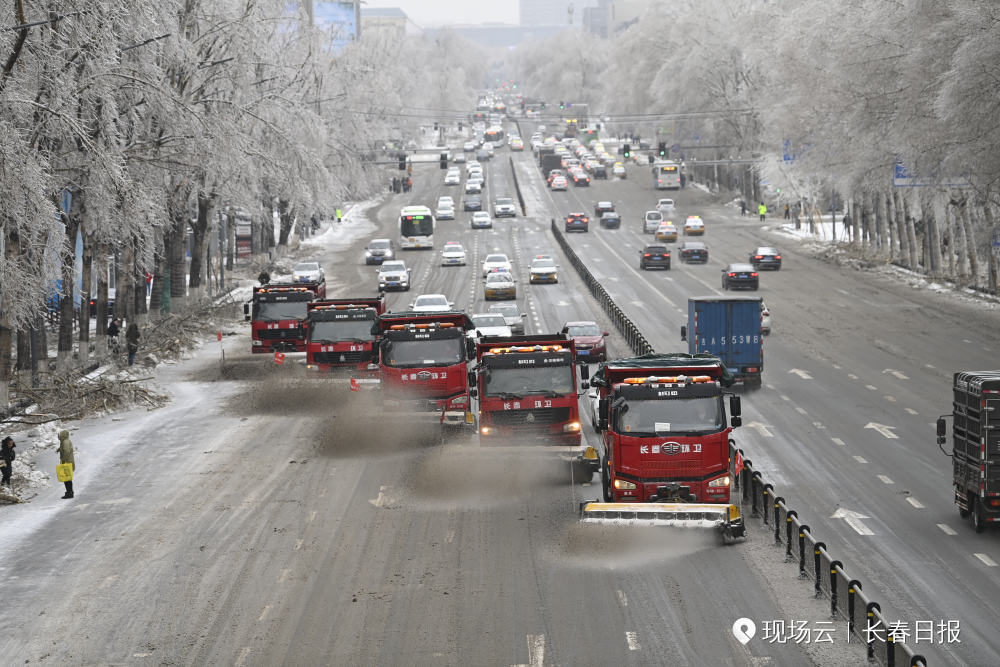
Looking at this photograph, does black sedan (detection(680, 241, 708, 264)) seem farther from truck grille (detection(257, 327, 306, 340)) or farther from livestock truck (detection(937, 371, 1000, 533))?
livestock truck (detection(937, 371, 1000, 533))

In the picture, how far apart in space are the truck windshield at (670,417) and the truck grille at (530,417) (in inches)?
159

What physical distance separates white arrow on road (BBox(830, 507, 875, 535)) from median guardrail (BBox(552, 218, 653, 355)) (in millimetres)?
14765

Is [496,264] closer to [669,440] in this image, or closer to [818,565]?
[669,440]

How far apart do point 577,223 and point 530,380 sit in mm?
73346

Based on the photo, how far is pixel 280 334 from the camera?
44.0m

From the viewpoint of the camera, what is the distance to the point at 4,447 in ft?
86.3

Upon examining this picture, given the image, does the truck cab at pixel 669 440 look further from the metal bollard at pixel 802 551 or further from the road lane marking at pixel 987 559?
the road lane marking at pixel 987 559

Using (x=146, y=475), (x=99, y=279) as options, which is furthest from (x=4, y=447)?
(x=99, y=279)

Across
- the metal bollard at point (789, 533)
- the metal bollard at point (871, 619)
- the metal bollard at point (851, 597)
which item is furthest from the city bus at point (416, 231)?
the metal bollard at point (871, 619)

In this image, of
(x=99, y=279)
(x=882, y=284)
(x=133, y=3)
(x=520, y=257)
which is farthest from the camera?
(x=520, y=257)

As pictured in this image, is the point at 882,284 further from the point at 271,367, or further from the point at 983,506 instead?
the point at 983,506

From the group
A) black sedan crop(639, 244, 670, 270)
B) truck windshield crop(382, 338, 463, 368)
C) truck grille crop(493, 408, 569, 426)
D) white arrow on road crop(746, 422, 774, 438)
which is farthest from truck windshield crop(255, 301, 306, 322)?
black sedan crop(639, 244, 670, 270)

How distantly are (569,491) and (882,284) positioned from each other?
45.6m

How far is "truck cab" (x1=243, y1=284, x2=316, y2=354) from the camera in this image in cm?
4391
